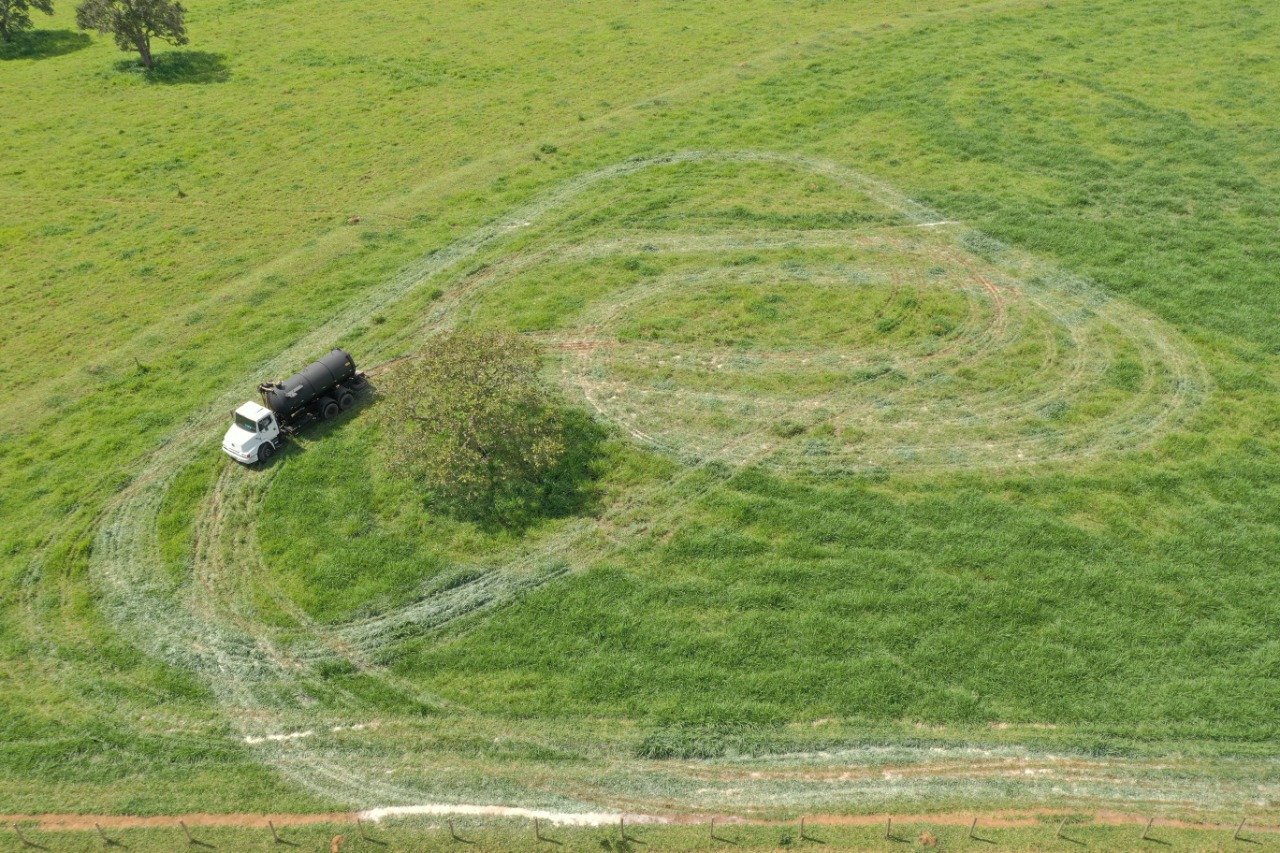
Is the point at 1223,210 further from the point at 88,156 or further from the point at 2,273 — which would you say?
the point at 88,156

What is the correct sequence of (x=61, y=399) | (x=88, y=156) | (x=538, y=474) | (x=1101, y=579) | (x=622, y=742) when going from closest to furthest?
1. (x=622, y=742)
2. (x=1101, y=579)
3. (x=538, y=474)
4. (x=61, y=399)
5. (x=88, y=156)

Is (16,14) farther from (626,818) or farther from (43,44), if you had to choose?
(626,818)

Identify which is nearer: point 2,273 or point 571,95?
point 2,273

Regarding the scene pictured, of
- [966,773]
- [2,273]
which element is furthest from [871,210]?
[2,273]

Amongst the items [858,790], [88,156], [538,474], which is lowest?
[858,790]

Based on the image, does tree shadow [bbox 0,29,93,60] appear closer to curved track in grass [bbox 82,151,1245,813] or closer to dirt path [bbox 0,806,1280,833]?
curved track in grass [bbox 82,151,1245,813]

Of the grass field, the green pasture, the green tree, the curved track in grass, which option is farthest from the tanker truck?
the green pasture

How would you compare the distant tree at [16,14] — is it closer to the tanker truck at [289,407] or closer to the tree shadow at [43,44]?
the tree shadow at [43,44]

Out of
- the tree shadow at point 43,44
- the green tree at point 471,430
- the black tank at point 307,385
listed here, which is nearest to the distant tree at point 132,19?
the tree shadow at point 43,44

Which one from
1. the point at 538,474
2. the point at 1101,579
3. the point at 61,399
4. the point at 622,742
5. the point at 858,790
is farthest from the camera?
the point at 61,399
